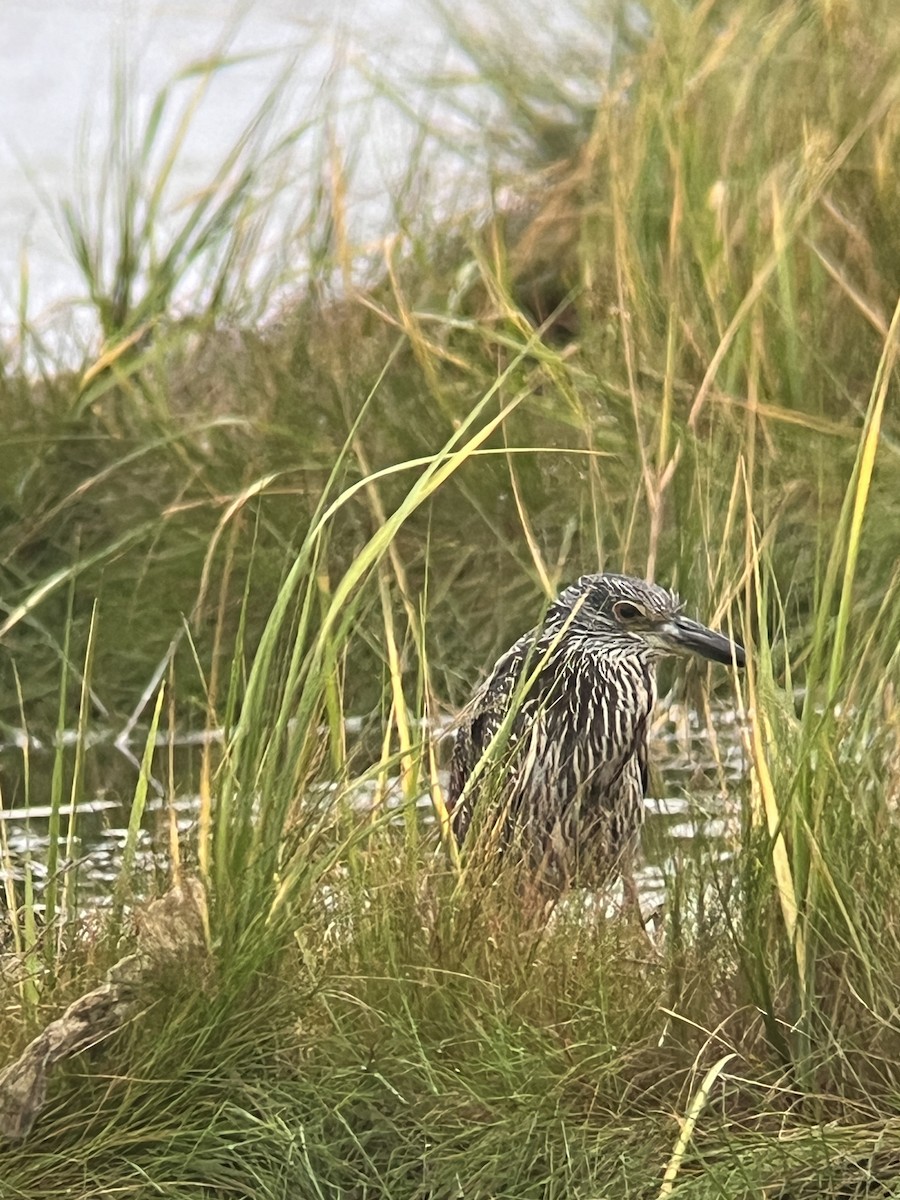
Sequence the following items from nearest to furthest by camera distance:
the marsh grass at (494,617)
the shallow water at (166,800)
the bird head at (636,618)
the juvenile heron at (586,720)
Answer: the marsh grass at (494,617)
the shallow water at (166,800)
the juvenile heron at (586,720)
the bird head at (636,618)

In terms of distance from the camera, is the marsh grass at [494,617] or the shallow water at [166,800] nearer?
the marsh grass at [494,617]

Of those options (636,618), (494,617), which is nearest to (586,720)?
(636,618)

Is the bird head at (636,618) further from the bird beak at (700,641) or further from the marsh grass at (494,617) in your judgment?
the marsh grass at (494,617)

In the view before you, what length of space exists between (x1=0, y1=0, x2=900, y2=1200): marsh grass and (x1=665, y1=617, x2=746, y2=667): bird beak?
10 cm

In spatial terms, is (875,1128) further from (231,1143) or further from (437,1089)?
(231,1143)

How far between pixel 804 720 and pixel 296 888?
732 mm

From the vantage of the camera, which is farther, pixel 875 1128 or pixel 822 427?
pixel 822 427

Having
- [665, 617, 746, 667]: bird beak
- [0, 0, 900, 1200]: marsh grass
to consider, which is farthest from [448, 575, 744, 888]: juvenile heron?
[0, 0, 900, 1200]: marsh grass

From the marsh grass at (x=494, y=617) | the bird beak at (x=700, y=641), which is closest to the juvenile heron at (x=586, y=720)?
the bird beak at (x=700, y=641)

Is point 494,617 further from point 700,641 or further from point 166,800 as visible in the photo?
point 166,800

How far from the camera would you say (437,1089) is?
307 cm

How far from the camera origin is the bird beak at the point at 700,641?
398 cm

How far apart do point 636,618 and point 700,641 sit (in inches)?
5.9

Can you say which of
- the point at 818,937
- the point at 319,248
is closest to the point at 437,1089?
the point at 818,937
